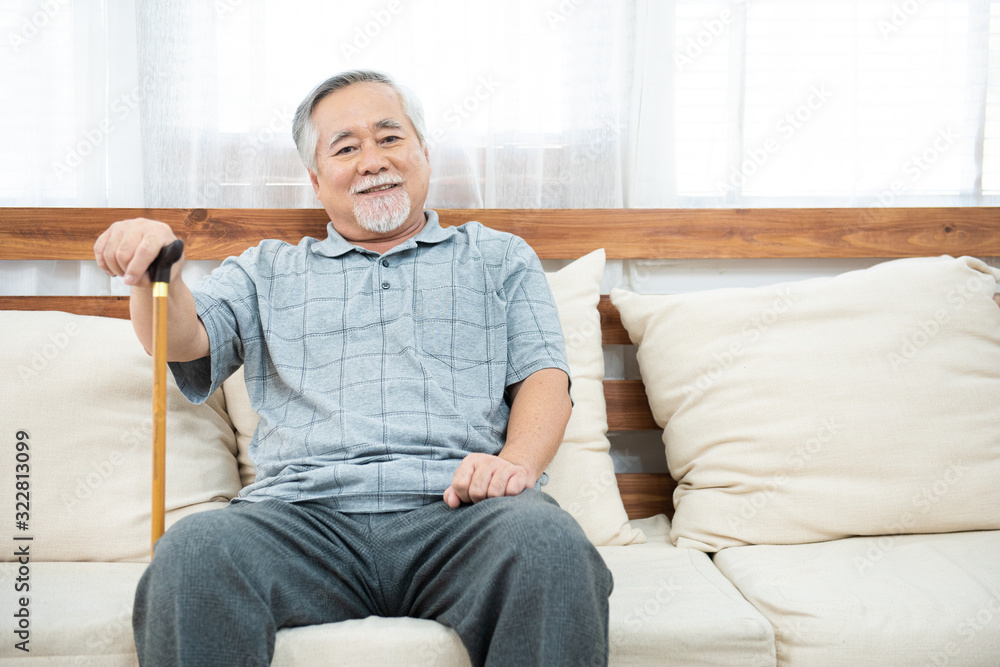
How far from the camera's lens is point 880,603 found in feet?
3.38

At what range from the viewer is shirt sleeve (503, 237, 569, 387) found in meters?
1.27

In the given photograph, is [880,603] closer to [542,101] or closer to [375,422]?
[375,422]

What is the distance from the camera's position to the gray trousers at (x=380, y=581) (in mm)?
839

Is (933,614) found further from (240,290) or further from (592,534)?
(240,290)

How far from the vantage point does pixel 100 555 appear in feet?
4.05

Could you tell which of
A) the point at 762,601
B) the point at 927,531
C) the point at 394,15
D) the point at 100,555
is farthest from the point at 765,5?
the point at 100,555

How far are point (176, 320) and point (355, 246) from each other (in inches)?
14.7

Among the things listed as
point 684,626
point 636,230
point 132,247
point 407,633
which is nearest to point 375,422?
point 407,633

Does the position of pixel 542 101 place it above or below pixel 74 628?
above

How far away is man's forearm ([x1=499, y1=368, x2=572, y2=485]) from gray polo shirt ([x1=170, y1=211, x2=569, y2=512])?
27mm

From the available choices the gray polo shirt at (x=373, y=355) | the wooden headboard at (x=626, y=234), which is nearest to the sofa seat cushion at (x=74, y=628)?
the gray polo shirt at (x=373, y=355)

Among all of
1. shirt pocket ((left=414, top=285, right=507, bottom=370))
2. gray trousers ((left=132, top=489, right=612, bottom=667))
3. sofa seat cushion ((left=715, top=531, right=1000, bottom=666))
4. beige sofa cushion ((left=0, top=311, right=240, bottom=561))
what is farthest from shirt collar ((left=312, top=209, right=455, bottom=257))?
sofa seat cushion ((left=715, top=531, right=1000, bottom=666))

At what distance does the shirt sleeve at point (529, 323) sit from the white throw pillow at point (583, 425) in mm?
156

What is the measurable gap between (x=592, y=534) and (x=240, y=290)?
0.79 m
